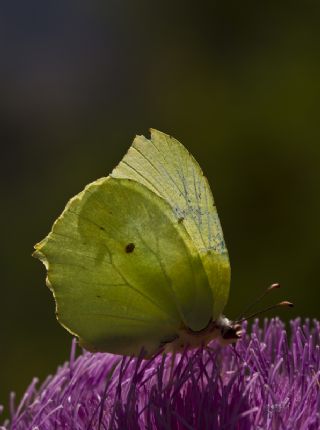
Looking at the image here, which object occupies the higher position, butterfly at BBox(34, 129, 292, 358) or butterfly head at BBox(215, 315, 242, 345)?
butterfly at BBox(34, 129, 292, 358)

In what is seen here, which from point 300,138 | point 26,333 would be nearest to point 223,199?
point 300,138

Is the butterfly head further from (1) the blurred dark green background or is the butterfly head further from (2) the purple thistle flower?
(1) the blurred dark green background

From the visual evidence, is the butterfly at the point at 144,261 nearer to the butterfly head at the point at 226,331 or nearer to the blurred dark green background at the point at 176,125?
the butterfly head at the point at 226,331

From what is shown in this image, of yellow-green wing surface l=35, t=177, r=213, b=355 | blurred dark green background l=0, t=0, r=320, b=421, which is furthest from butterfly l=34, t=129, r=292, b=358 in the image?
blurred dark green background l=0, t=0, r=320, b=421

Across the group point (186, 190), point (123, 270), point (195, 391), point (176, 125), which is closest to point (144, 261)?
point (123, 270)

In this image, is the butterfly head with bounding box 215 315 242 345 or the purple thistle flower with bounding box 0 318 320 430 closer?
the purple thistle flower with bounding box 0 318 320 430

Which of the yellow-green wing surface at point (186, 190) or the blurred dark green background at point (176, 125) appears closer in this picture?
the yellow-green wing surface at point (186, 190)

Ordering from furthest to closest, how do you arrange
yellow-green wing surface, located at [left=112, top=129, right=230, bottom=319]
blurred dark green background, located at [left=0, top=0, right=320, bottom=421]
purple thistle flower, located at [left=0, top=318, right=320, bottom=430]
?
blurred dark green background, located at [left=0, top=0, right=320, bottom=421] < yellow-green wing surface, located at [left=112, top=129, right=230, bottom=319] < purple thistle flower, located at [left=0, top=318, right=320, bottom=430]

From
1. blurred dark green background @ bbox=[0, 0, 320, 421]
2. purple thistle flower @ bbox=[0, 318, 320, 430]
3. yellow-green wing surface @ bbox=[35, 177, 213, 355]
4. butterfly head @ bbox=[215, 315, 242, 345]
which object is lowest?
purple thistle flower @ bbox=[0, 318, 320, 430]

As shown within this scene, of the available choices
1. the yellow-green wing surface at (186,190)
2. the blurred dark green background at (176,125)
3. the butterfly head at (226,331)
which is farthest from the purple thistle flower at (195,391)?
the blurred dark green background at (176,125)
